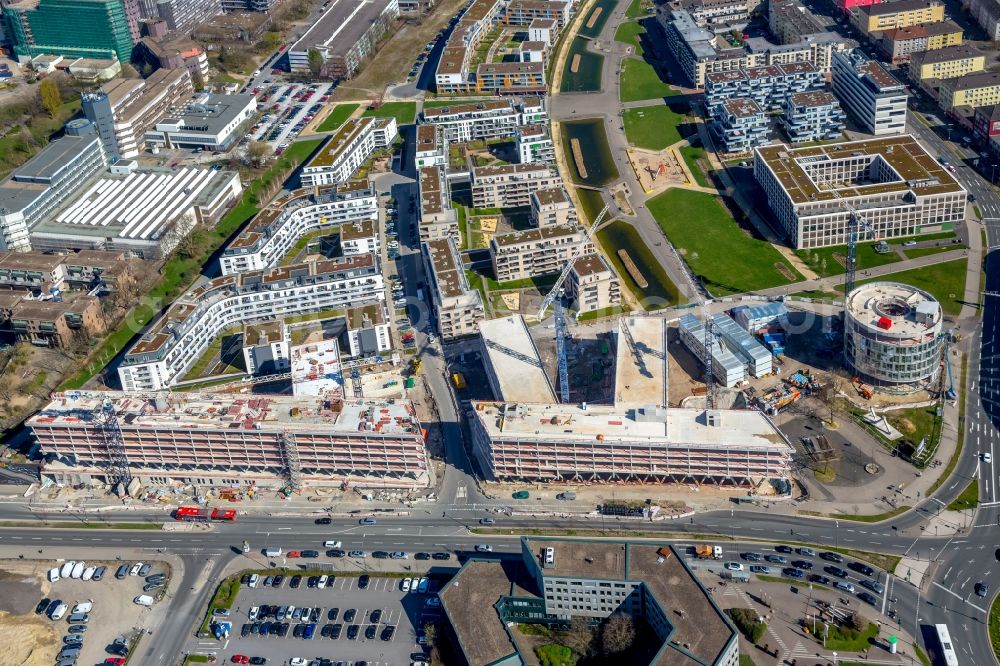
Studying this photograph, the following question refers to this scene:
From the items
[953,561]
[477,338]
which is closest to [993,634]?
[953,561]

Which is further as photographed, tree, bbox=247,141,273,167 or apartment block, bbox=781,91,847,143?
tree, bbox=247,141,273,167

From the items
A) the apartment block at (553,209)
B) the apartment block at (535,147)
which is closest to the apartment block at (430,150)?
the apartment block at (535,147)

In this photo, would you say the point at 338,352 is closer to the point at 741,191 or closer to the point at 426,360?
the point at 426,360

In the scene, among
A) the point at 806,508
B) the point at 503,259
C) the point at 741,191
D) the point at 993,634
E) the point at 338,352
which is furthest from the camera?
the point at 741,191

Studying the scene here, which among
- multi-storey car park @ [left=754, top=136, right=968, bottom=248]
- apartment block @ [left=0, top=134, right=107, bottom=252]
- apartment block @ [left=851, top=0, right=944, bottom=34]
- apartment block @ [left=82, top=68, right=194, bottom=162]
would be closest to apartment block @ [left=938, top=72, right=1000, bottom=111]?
multi-storey car park @ [left=754, top=136, right=968, bottom=248]

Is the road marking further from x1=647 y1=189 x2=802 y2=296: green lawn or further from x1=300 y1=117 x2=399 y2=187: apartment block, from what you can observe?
x1=300 y1=117 x2=399 y2=187: apartment block
